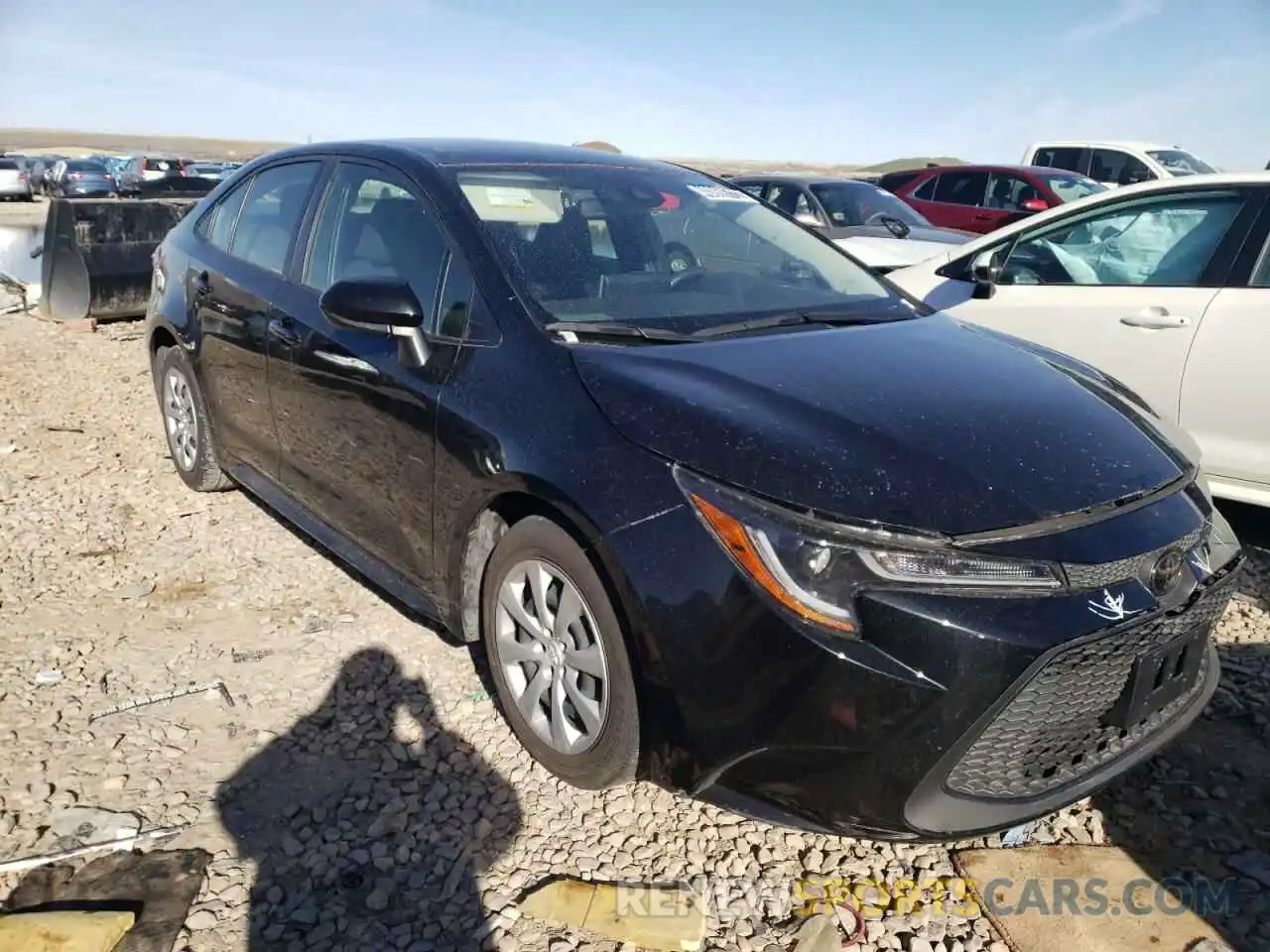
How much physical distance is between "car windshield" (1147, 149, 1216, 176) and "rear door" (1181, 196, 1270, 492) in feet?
37.1

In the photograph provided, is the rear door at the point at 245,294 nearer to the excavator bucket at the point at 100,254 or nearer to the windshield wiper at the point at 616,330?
the windshield wiper at the point at 616,330

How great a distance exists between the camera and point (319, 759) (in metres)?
2.68

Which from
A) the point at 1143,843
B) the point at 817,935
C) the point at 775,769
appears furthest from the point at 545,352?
the point at 1143,843

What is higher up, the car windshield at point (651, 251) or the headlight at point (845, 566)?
the car windshield at point (651, 251)

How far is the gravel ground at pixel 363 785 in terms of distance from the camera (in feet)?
7.13

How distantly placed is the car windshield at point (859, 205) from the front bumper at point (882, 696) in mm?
7855

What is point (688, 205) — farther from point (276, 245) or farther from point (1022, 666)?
point (1022, 666)

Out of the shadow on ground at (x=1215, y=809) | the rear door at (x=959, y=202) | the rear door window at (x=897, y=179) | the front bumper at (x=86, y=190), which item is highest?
the rear door window at (x=897, y=179)

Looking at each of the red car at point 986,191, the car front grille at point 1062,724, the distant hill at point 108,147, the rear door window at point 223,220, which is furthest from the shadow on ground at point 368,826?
the distant hill at point 108,147

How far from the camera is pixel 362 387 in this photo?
295 cm

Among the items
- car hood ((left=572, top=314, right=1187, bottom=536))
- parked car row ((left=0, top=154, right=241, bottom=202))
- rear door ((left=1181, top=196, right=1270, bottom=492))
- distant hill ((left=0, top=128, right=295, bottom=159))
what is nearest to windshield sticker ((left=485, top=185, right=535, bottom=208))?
car hood ((left=572, top=314, right=1187, bottom=536))

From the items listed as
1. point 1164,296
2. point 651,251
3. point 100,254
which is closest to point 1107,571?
point 651,251

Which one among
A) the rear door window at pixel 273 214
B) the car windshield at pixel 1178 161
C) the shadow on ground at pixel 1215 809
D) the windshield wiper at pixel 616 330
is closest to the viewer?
the shadow on ground at pixel 1215 809

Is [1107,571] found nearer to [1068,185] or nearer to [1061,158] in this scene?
[1068,185]
